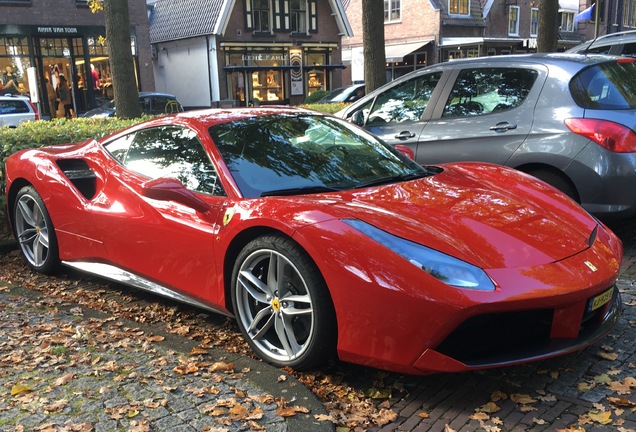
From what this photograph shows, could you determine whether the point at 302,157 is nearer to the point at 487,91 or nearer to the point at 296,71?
the point at 487,91

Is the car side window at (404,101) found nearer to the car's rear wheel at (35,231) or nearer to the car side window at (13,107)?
the car's rear wheel at (35,231)

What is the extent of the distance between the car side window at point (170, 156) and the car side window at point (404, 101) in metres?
2.71

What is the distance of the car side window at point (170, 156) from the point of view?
3.72m

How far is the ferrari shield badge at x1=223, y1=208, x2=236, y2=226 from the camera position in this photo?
335 centimetres

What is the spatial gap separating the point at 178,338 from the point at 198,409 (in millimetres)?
968

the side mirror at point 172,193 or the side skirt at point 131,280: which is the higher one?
the side mirror at point 172,193

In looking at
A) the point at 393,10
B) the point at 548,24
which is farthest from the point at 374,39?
the point at 393,10

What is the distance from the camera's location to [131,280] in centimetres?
410

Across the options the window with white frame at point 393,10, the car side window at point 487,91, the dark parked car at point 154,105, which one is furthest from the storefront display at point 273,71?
the car side window at point 487,91

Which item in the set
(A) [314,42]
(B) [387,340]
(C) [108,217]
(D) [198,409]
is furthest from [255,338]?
(A) [314,42]

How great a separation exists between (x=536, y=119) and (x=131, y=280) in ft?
11.3

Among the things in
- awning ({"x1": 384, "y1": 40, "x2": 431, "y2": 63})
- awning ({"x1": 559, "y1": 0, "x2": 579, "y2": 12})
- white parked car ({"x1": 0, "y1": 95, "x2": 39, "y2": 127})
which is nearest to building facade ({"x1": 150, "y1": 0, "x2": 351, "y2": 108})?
awning ({"x1": 384, "y1": 40, "x2": 431, "y2": 63})

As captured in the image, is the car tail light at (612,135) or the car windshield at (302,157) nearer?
the car windshield at (302,157)

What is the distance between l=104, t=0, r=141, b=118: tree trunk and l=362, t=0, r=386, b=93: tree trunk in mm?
3615
